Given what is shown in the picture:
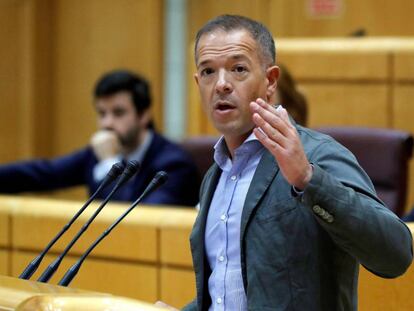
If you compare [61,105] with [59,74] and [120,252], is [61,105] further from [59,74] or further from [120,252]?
[120,252]

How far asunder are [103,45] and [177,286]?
2898 mm

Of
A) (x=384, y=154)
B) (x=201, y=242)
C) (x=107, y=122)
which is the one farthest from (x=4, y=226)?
(x=201, y=242)

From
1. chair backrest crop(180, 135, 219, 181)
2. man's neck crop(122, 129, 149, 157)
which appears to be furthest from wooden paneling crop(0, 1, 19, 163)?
chair backrest crop(180, 135, 219, 181)

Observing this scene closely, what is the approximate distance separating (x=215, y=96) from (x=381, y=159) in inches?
60.2

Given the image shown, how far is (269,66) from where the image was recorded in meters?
1.54

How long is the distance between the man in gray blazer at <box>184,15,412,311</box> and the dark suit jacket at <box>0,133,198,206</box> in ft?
5.21

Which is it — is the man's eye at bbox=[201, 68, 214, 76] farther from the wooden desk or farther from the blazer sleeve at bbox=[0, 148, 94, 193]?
the blazer sleeve at bbox=[0, 148, 94, 193]

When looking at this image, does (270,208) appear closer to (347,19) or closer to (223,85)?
A: (223,85)

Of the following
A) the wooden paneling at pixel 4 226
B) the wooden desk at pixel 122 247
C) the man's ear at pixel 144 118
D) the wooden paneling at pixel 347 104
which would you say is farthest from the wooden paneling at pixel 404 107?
the wooden paneling at pixel 4 226

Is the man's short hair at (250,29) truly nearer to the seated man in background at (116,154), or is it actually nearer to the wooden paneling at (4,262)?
the wooden paneling at (4,262)

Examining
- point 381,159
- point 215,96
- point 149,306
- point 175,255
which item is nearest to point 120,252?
point 175,255

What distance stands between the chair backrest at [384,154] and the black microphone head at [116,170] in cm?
138

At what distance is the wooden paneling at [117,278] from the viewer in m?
2.60

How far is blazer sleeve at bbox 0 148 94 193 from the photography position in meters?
3.36
